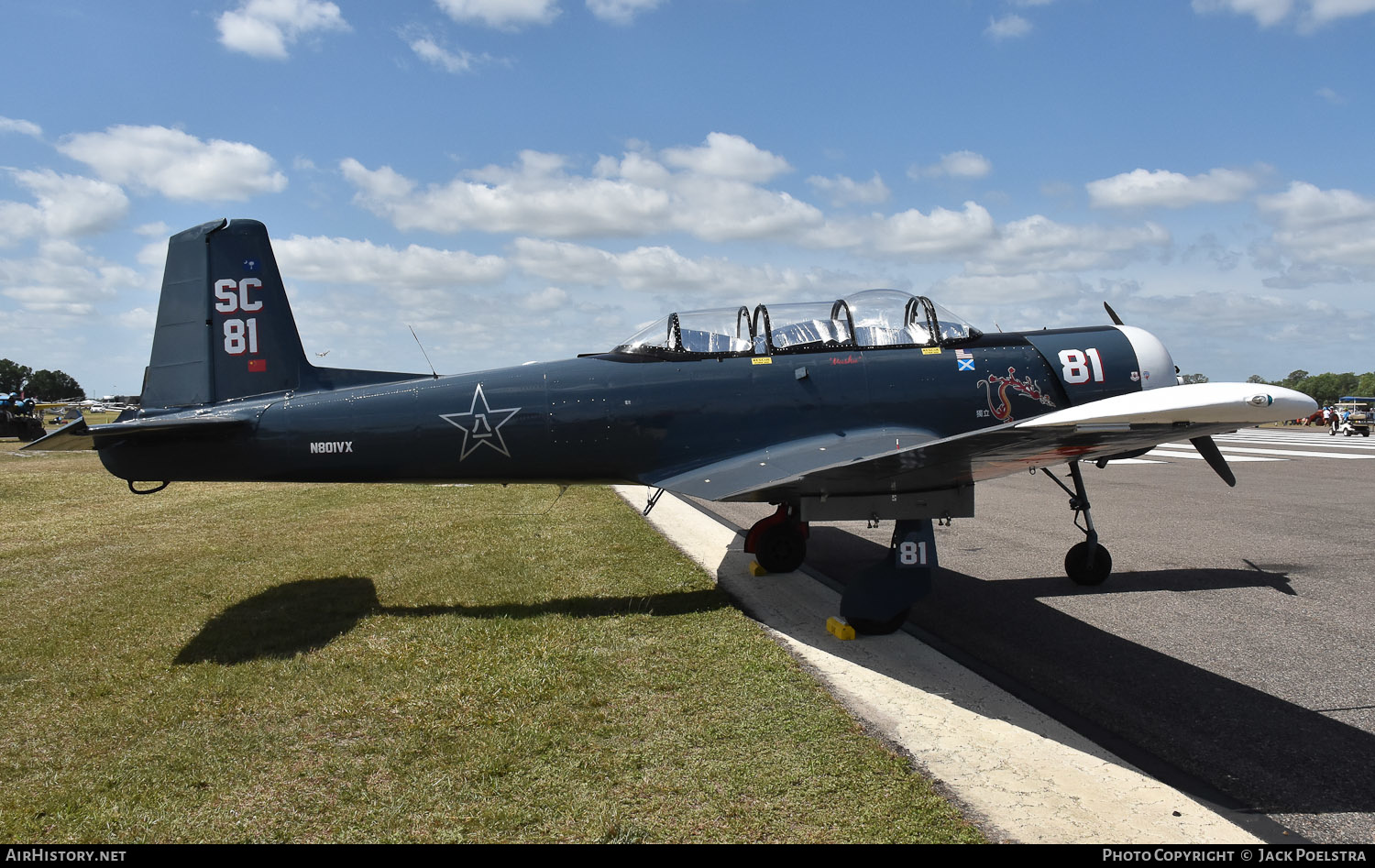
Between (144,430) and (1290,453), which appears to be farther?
(1290,453)

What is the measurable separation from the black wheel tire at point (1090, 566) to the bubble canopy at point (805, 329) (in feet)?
7.59

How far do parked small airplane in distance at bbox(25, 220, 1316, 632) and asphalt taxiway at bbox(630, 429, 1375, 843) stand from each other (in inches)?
45.3

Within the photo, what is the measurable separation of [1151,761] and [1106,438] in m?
1.98

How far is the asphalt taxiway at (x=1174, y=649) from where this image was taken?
3549mm

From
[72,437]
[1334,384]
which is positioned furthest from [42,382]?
[1334,384]

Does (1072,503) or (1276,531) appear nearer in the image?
(1072,503)

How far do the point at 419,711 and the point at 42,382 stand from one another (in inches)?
7975

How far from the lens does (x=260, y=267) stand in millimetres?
7152

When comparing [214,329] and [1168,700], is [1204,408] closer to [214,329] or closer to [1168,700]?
[1168,700]

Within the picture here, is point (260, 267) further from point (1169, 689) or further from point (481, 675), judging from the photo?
point (1169, 689)

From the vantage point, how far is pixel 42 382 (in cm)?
15800

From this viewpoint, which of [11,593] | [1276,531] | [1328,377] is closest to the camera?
[11,593]

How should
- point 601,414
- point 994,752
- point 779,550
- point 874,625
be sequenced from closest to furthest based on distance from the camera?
point 994,752 → point 874,625 → point 601,414 → point 779,550

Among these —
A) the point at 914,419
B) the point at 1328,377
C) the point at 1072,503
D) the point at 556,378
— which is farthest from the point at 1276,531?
the point at 1328,377
